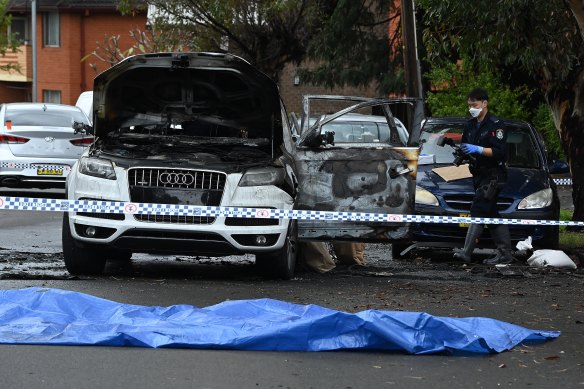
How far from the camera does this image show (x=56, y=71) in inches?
2282

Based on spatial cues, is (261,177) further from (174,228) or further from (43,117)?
(43,117)

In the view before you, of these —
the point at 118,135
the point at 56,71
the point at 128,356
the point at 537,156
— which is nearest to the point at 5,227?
the point at 118,135

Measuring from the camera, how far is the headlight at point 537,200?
14.6 metres

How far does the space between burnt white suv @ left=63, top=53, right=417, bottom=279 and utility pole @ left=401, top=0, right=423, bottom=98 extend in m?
8.71

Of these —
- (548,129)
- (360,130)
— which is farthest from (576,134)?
(548,129)

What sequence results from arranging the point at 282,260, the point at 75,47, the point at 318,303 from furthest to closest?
1. the point at 75,47
2. the point at 282,260
3. the point at 318,303

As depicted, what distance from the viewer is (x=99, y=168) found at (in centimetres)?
1135

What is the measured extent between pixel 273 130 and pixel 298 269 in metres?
1.64

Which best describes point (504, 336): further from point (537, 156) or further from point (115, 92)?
point (537, 156)

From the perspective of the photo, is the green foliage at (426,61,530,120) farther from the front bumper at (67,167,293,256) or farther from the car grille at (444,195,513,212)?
the front bumper at (67,167,293,256)

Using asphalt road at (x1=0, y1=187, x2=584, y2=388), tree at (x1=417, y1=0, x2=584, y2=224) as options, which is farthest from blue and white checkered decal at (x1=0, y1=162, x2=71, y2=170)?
tree at (x1=417, y1=0, x2=584, y2=224)

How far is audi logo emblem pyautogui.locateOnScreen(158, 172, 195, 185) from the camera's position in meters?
11.3

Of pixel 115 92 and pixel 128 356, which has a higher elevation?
pixel 115 92

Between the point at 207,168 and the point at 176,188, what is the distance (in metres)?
0.33
